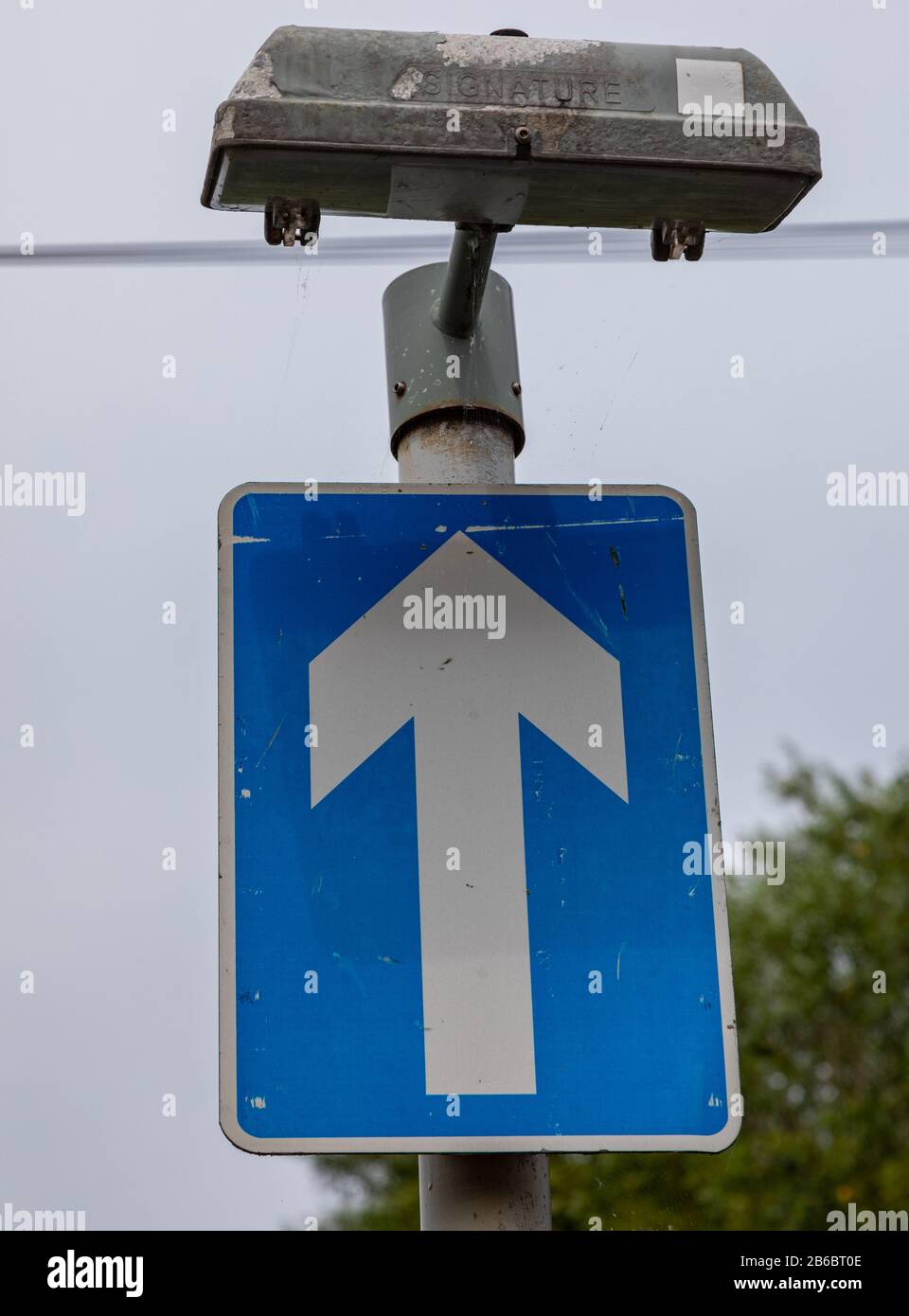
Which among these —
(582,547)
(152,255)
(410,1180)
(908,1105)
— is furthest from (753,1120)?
(582,547)

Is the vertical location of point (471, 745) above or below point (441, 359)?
below

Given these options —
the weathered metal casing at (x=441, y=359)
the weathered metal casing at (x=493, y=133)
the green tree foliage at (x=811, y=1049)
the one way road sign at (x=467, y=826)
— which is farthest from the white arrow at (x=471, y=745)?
the green tree foliage at (x=811, y=1049)

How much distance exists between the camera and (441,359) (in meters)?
1.96

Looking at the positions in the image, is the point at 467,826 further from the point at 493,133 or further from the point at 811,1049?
the point at 811,1049

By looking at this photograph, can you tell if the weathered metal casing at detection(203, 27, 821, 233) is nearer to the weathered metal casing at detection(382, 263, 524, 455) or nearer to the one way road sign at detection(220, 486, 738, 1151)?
the weathered metal casing at detection(382, 263, 524, 455)

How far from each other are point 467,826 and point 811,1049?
45.5ft

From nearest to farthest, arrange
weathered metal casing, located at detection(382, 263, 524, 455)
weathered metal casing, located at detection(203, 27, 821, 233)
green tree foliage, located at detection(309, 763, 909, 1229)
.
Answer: weathered metal casing, located at detection(203, 27, 821, 233)
weathered metal casing, located at detection(382, 263, 524, 455)
green tree foliage, located at detection(309, 763, 909, 1229)

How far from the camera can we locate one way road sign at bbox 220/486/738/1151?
1635 millimetres

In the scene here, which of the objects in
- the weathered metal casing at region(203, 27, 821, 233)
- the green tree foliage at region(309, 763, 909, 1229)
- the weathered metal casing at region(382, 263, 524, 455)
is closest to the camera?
the weathered metal casing at region(203, 27, 821, 233)

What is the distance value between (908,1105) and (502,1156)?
13330mm

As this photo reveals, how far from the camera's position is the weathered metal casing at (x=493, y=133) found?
1581mm

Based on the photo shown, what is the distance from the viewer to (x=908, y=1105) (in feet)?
45.7

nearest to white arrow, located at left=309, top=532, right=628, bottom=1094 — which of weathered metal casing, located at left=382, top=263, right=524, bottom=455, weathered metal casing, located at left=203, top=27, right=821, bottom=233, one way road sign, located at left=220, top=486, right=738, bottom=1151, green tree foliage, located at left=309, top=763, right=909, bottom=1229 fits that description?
one way road sign, located at left=220, top=486, right=738, bottom=1151

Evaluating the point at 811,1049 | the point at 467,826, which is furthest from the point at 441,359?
the point at 811,1049
